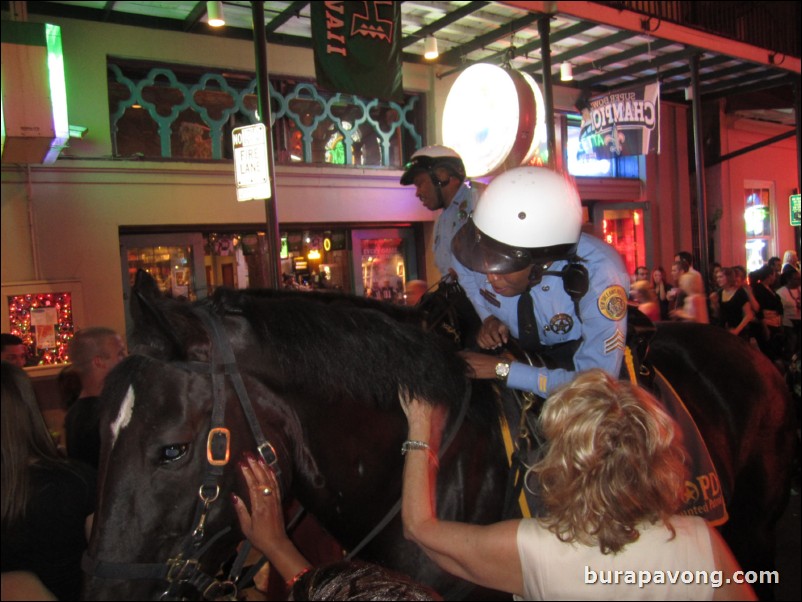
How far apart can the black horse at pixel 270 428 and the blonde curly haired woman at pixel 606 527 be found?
1.77 feet

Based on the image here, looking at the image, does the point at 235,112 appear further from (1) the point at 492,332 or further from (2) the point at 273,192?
(1) the point at 492,332

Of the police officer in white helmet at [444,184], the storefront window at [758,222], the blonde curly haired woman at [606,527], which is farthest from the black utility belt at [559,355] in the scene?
the storefront window at [758,222]

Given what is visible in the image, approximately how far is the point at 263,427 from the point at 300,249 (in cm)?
836

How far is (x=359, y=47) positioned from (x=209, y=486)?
6.44 m

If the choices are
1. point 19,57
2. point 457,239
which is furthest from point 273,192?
point 457,239

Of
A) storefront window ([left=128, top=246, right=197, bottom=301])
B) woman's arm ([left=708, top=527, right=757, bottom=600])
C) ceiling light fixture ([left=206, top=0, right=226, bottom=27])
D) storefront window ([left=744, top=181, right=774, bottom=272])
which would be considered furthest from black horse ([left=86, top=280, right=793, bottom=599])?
storefront window ([left=744, top=181, right=774, bottom=272])

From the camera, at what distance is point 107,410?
6.09 ft

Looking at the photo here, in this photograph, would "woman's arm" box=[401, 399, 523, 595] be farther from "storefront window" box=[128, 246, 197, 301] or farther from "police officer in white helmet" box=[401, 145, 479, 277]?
"storefront window" box=[128, 246, 197, 301]

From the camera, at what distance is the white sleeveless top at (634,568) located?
59.6 inches

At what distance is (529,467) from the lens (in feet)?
7.75

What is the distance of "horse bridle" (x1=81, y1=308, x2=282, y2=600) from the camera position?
5.90ft

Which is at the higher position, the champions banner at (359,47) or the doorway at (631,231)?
the champions banner at (359,47)

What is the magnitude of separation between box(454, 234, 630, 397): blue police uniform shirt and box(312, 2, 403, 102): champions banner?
5.01m

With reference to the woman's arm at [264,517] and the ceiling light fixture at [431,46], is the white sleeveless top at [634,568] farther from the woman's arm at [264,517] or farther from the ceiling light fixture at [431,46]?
the ceiling light fixture at [431,46]
